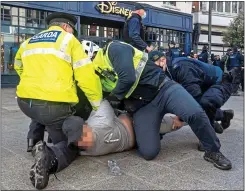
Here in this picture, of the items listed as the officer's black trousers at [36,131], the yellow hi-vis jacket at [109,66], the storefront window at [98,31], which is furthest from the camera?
the storefront window at [98,31]

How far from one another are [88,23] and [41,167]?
14833 millimetres

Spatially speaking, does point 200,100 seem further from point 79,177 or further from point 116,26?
point 116,26

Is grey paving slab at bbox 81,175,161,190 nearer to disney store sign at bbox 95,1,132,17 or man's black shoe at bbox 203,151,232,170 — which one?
man's black shoe at bbox 203,151,232,170

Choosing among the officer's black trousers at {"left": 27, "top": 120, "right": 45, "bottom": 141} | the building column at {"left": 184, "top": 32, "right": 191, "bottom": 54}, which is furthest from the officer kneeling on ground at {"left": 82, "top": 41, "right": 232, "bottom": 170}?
the building column at {"left": 184, "top": 32, "right": 191, "bottom": 54}

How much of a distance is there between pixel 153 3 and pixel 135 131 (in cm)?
1739

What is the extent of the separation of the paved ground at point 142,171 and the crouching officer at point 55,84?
0.23 meters

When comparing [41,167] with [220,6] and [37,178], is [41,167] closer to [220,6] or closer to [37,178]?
[37,178]

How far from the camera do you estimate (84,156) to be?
3.75m

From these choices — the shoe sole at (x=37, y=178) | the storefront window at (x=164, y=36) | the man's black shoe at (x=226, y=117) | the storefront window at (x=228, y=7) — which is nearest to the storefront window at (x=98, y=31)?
the storefront window at (x=164, y=36)

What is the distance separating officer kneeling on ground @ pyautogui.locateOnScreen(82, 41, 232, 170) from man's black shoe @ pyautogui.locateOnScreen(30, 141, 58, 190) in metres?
1.01

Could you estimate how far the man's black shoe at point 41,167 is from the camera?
108 inches

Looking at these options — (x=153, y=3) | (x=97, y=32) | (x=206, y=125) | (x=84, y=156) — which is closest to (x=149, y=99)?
(x=206, y=125)

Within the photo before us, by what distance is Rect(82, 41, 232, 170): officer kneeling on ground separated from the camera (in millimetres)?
3439

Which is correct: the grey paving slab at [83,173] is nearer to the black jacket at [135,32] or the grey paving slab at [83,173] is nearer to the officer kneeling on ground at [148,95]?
the officer kneeling on ground at [148,95]
